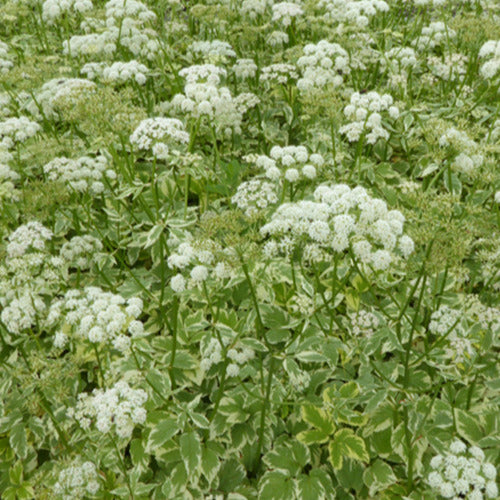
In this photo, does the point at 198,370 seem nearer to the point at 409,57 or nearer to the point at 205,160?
the point at 205,160

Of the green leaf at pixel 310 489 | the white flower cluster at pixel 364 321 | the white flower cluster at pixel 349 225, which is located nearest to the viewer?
the white flower cluster at pixel 349 225

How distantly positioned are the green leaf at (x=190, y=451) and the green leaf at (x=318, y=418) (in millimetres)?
821

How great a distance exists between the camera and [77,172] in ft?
14.5

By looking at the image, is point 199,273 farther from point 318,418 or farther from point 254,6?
point 254,6

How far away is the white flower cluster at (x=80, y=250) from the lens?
4.46 metres

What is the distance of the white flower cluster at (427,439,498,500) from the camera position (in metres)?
2.67

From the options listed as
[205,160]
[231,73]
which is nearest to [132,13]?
[231,73]

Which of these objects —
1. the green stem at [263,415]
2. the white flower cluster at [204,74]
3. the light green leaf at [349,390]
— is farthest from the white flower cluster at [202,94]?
the light green leaf at [349,390]

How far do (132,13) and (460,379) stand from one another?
591 centimetres

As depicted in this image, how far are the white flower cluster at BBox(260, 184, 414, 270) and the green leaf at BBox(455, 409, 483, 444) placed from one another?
1390 millimetres

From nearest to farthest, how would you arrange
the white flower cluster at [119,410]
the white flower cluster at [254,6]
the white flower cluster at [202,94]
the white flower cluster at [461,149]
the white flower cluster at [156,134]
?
the white flower cluster at [119,410] < the white flower cluster at [461,149] < the white flower cluster at [156,134] < the white flower cluster at [202,94] < the white flower cluster at [254,6]

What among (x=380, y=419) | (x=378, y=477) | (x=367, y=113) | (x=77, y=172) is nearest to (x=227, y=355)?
(x=380, y=419)

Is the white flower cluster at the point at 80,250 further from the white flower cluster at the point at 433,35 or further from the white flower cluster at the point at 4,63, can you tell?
the white flower cluster at the point at 433,35

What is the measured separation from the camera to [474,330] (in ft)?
11.6
